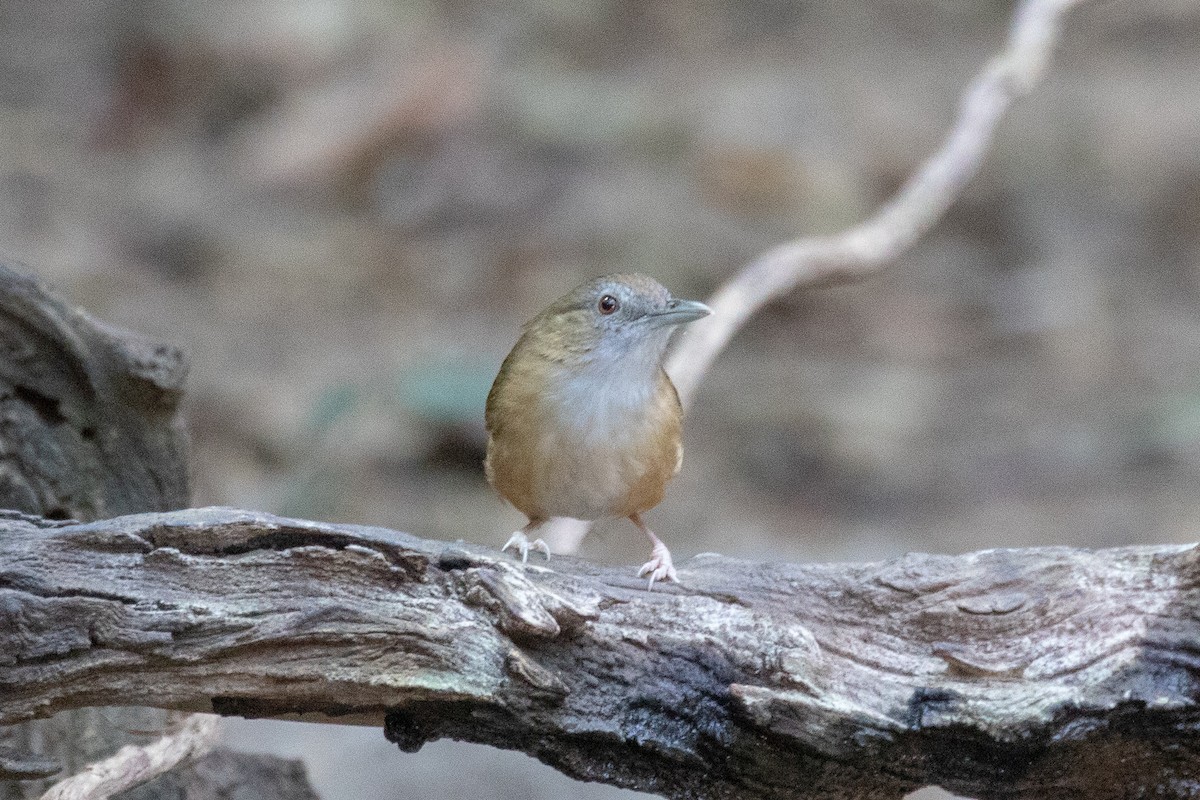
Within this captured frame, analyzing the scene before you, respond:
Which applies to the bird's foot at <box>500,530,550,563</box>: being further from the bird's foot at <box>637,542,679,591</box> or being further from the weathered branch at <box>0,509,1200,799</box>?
the weathered branch at <box>0,509,1200,799</box>

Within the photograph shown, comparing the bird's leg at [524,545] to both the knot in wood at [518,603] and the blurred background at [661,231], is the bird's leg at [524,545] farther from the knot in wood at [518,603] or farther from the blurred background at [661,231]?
the blurred background at [661,231]

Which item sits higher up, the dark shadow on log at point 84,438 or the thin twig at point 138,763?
the dark shadow on log at point 84,438

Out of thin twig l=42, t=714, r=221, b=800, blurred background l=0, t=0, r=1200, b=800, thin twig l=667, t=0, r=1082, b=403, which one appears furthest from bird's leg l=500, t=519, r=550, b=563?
blurred background l=0, t=0, r=1200, b=800

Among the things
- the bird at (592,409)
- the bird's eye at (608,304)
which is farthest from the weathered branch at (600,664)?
the bird's eye at (608,304)

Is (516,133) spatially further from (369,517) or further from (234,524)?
(234,524)

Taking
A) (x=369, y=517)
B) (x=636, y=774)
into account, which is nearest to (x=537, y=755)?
(x=636, y=774)

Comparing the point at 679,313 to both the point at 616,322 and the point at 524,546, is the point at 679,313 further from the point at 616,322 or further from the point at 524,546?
the point at 524,546
